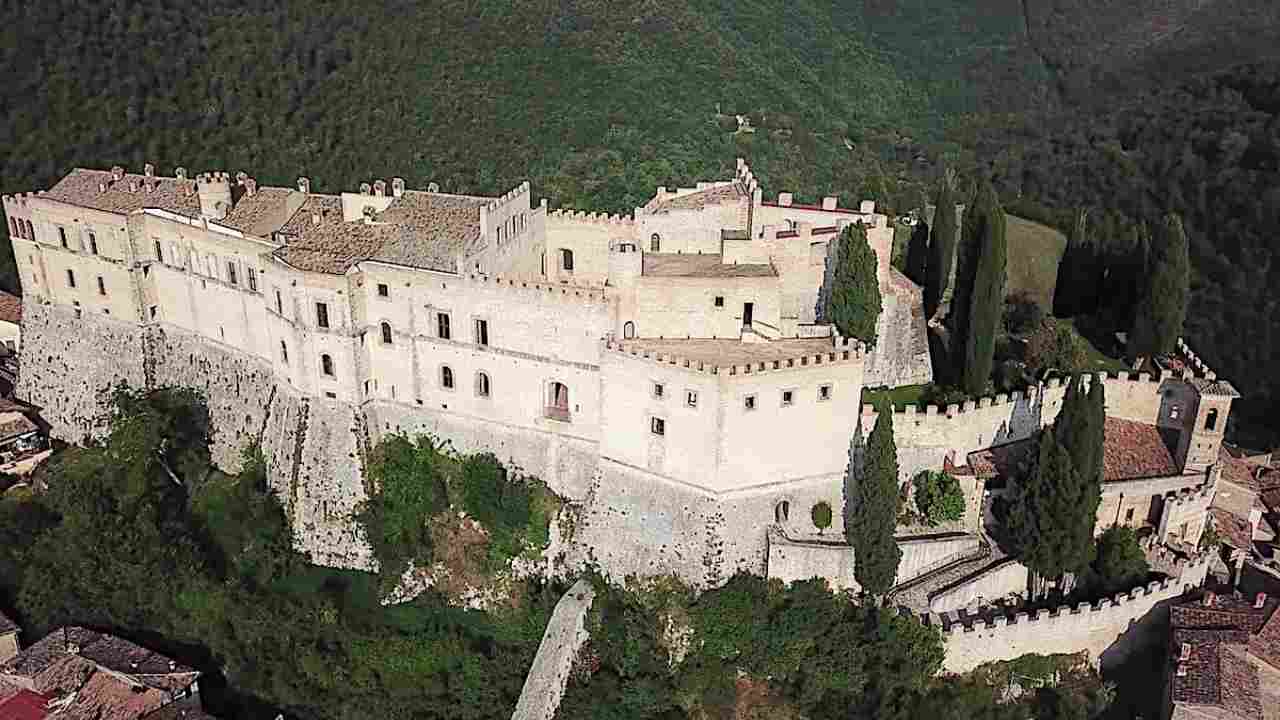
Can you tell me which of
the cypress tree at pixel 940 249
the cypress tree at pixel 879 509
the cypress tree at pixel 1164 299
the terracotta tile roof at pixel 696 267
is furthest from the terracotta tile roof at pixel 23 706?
the cypress tree at pixel 1164 299

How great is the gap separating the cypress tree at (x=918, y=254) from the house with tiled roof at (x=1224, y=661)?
48.8 feet

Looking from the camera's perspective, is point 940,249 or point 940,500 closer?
point 940,500

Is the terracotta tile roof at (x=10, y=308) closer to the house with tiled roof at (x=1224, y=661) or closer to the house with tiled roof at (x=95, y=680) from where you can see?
the house with tiled roof at (x=95, y=680)

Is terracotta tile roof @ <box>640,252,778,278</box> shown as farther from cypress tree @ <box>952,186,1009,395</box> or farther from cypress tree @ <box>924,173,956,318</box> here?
cypress tree @ <box>924,173,956,318</box>

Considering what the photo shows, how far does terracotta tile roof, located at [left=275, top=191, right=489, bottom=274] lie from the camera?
1148 inches

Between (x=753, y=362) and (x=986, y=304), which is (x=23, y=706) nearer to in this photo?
(x=753, y=362)

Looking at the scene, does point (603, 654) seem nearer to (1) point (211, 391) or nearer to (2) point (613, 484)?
(2) point (613, 484)

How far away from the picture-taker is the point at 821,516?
85.6 feet

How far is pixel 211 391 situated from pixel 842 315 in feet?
67.0

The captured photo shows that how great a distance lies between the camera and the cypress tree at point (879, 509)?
24.8 m

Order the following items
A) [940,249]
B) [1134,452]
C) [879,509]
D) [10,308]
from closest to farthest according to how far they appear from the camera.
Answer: [879,509]
[1134,452]
[940,249]
[10,308]

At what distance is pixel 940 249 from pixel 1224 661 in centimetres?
1537

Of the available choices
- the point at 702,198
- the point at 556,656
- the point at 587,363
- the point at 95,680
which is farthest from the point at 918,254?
the point at 95,680

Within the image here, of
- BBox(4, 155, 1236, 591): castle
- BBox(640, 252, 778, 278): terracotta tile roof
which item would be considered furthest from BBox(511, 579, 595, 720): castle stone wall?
BBox(640, 252, 778, 278): terracotta tile roof
